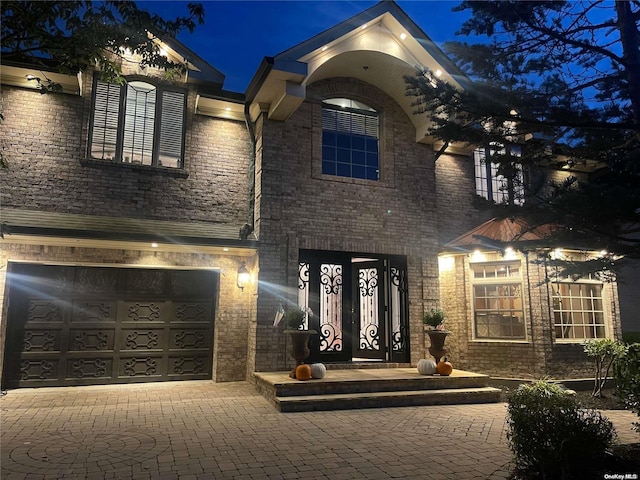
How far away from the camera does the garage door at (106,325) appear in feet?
25.9

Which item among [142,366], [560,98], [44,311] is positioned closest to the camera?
[560,98]

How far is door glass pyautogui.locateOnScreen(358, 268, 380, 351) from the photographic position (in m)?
9.48

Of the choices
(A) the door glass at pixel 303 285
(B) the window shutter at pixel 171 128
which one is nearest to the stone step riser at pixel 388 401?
(A) the door glass at pixel 303 285

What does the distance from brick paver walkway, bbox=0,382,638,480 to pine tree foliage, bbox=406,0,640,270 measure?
2706 mm

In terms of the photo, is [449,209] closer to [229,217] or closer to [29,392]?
[229,217]

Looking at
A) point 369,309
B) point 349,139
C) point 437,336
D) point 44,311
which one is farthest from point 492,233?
point 44,311

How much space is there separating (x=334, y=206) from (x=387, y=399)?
4087 millimetres

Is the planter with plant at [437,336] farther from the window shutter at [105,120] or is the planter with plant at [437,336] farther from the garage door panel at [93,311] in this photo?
the window shutter at [105,120]

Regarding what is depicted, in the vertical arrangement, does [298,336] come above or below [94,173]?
below

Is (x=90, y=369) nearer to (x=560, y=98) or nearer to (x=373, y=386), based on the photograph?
(x=373, y=386)

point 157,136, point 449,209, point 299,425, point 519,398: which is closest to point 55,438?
point 299,425

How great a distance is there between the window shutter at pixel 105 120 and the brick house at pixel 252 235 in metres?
0.03

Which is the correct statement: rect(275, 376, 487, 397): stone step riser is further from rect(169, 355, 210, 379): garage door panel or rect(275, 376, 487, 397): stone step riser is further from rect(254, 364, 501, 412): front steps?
rect(169, 355, 210, 379): garage door panel

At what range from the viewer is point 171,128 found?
9203 mm
